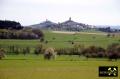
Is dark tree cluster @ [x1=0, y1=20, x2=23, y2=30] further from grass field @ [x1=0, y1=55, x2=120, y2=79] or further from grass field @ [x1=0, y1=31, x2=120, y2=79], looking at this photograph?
grass field @ [x1=0, y1=55, x2=120, y2=79]

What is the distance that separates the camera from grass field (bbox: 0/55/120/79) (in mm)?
6016

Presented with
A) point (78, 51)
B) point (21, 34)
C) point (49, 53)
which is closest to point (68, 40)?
point (78, 51)

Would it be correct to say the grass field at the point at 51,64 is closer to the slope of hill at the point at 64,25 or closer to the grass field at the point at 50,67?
the grass field at the point at 50,67

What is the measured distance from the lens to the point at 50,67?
6.12 m

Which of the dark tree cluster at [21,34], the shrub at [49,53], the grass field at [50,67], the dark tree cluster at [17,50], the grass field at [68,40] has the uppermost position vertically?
the dark tree cluster at [21,34]

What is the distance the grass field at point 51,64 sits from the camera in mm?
6023

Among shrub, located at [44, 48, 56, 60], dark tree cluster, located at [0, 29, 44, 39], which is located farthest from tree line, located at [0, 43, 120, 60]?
A: dark tree cluster, located at [0, 29, 44, 39]

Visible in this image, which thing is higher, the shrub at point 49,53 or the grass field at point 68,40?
the grass field at point 68,40

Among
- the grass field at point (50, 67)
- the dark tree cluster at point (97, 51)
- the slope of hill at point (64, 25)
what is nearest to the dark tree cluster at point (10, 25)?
the slope of hill at point (64, 25)

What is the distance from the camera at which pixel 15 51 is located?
20.0 ft

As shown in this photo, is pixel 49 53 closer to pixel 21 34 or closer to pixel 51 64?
pixel 51 64

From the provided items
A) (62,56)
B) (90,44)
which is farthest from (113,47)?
(62,56)

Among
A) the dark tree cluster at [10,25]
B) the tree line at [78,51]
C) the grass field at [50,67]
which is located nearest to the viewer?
the grass field at [50,67]

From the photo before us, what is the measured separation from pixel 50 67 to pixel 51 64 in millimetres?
48
